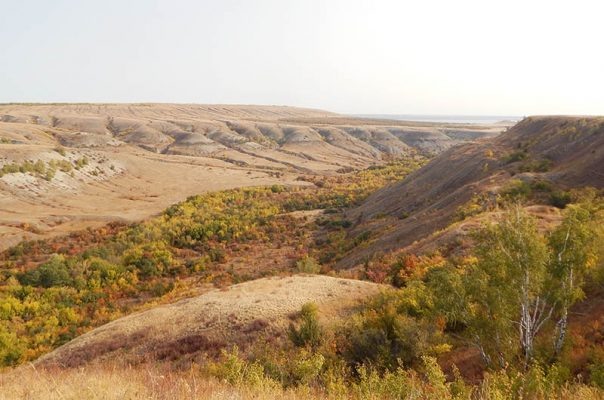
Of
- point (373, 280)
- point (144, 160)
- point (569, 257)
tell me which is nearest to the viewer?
point (569, 257)

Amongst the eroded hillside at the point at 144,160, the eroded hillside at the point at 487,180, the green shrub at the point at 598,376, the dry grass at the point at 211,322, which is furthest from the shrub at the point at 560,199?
the eroded hillside at the point at 144,160

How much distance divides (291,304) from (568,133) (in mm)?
30144

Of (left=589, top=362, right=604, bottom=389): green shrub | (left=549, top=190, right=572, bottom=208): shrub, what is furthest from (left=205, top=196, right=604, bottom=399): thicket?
(left=549, top=190, right=572, bottom=208): shrub

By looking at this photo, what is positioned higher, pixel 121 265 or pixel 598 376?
pixel 598 376

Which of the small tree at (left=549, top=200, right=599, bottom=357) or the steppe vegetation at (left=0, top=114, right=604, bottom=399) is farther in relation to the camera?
the small tree at (left=549, top=200, right=599, bottom=357)

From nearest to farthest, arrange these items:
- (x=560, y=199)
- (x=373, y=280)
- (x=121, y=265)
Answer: (x=373, y=280), (x=560, y=199), (x=121, y=265)

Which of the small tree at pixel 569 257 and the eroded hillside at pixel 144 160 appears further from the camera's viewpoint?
the eroded hillside at pixel 144 160

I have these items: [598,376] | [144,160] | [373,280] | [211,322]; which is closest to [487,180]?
[373,280]

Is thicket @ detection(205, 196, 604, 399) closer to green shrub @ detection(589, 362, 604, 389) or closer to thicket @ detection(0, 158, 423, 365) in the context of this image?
green shrub @ detection(589, 362, 604, 389)

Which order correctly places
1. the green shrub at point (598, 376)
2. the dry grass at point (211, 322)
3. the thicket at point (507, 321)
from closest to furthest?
the green shrub at point (598, 376)
the thicket at point (507, 321)
the dry grass at point (211, 322)

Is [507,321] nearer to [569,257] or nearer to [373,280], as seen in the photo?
[569,257]

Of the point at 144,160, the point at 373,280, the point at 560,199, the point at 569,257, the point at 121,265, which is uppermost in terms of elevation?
the point at 569,257

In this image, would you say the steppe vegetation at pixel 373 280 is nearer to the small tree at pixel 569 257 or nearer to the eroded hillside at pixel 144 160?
the small tree at pixel 569 257

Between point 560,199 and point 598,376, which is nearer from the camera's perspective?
point 598,376
